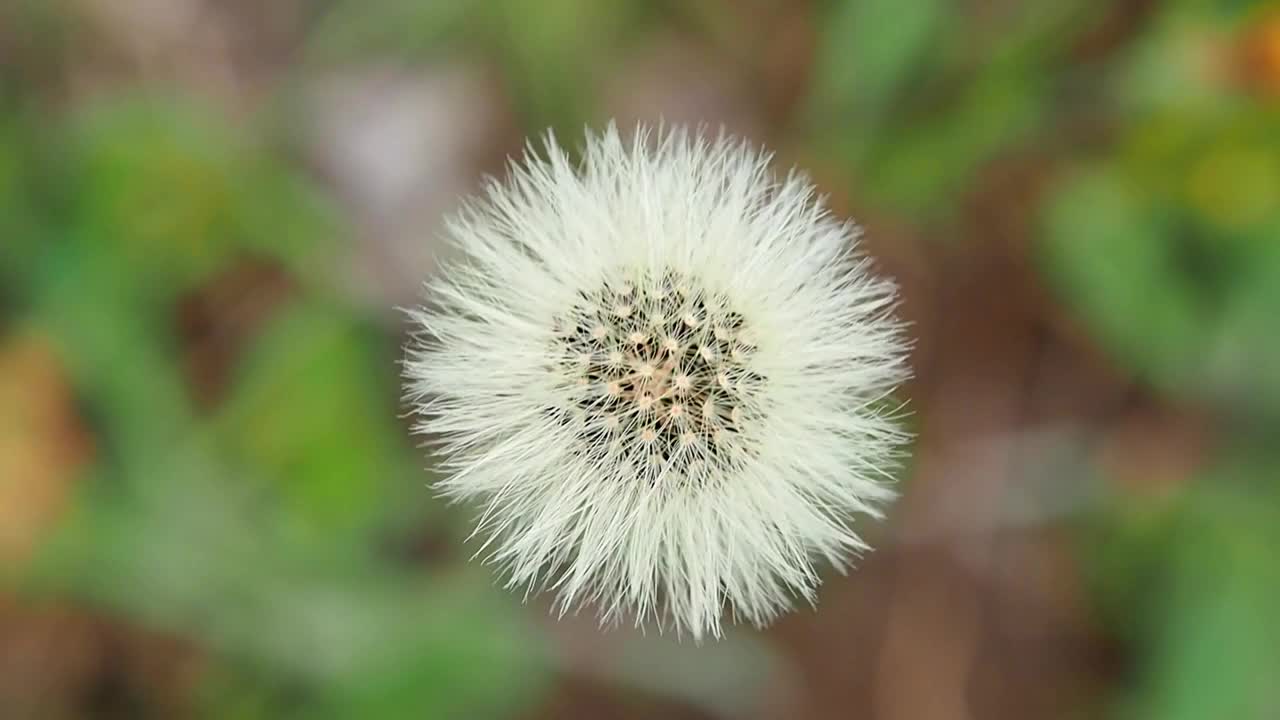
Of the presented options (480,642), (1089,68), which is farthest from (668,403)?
(1089,68)

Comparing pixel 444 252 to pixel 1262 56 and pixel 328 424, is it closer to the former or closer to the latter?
pixel 328 424

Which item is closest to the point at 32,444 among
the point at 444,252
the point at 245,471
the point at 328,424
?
the point at 245,471

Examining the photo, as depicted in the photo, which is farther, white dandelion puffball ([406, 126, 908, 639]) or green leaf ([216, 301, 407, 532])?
green leaf ([216, 301, 407, 532])

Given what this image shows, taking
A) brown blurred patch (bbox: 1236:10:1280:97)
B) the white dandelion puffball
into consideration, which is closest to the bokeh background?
brown blurred patch (bbox: 1236:10:1280:97)

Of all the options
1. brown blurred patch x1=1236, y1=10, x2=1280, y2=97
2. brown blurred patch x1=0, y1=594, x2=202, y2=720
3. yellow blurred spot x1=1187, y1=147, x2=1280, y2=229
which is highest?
brown blurred patch x1=1236, y1=10, x2=1280, y2=97

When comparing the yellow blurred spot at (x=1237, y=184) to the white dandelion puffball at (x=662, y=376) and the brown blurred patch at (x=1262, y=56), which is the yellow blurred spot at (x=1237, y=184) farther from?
the white dandelion puffball at (x=662, y=376)

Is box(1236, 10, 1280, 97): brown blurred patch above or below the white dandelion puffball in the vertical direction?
above

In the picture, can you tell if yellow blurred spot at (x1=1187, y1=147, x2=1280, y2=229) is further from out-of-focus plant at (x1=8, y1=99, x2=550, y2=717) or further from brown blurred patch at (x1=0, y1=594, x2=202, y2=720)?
brown blurred patch at (x1=0, y1=594, x2=202, y2=720)

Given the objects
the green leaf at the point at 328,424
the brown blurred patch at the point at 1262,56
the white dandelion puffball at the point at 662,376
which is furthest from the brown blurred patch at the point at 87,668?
the brown blurred patch at the point at 1262,56

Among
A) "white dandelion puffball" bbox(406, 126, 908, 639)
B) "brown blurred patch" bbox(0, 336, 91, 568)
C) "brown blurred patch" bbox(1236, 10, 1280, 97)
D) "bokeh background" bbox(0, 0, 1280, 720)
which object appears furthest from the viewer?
"brown blurred patch" bbox(0, 336, 91, 568)
